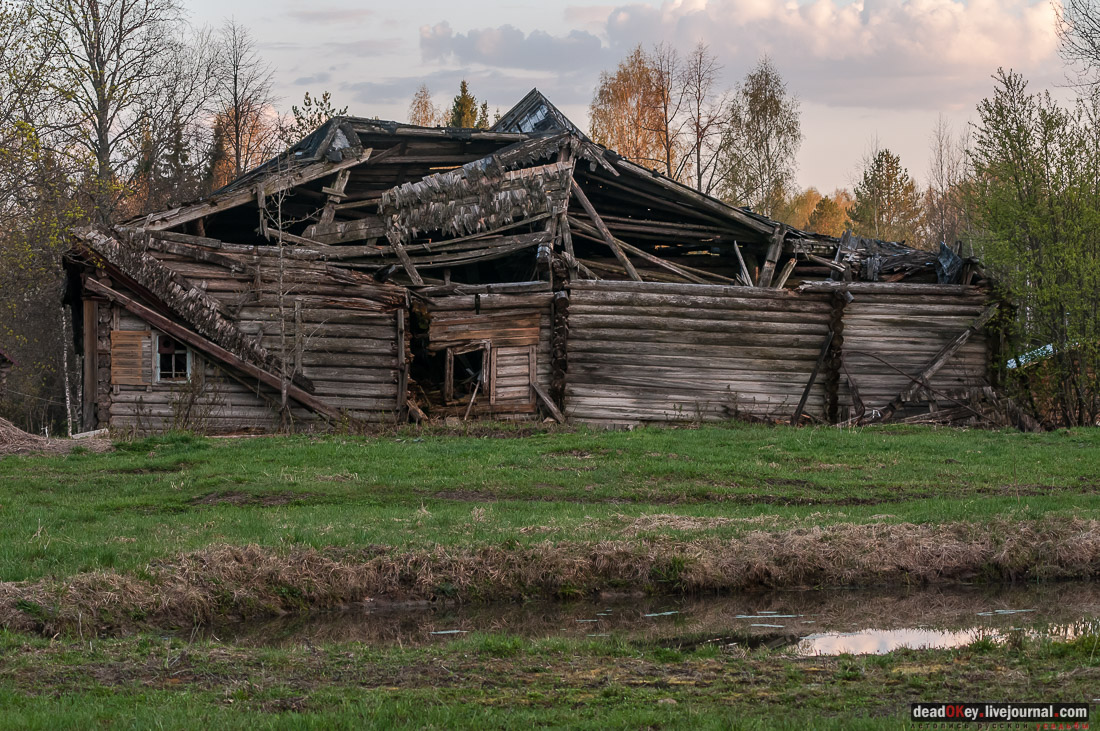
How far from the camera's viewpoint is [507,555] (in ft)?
38.0

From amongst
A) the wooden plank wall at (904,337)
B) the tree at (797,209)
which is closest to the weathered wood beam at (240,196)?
the wooden plank wall at (904,337)

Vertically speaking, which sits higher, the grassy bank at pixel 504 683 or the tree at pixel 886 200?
the tree at pixel 886 200

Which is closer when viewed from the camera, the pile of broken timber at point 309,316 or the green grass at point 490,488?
the green grass at point 490,488

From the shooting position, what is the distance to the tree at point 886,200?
60.3 m

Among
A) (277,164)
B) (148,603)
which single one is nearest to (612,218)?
(277,164)

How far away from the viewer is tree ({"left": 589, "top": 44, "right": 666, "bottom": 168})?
5238cm

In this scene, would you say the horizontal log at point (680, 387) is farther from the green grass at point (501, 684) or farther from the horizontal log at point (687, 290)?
the green grass at point (501, 684)

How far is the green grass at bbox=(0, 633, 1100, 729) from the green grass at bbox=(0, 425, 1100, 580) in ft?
9.59

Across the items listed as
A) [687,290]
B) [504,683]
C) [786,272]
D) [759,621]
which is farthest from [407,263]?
[504,683]

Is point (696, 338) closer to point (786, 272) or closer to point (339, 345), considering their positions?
point (786, 272)

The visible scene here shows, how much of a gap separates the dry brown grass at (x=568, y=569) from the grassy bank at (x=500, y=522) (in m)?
0.02

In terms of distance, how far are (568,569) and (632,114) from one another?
4426cm

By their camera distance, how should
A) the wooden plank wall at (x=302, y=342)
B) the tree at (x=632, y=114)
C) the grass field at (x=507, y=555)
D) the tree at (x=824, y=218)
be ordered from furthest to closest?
the tree at (x=824, y=218) → the tree at (x=632, y=114) → the wooden plank wall at (x=302, y=342) → the grass field at (x=507, y=555)

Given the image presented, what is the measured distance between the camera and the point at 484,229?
25453 millimetres
